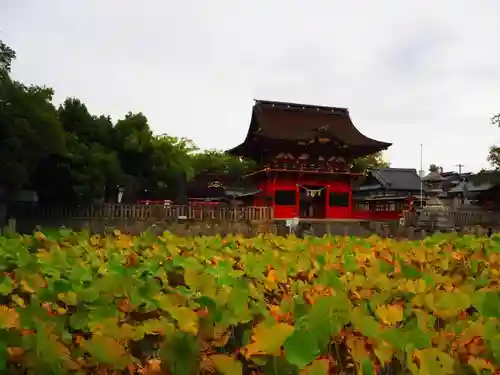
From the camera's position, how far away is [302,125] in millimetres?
29781

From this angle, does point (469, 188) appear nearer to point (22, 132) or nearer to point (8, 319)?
point (22, 132)

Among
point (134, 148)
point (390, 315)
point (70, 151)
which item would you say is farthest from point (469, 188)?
point (390, 315)

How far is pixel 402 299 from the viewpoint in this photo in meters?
2.02

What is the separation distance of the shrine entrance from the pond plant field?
2511cm

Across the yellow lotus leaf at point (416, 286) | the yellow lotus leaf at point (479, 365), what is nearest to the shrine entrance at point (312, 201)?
the yellow lotus leaf at point (416, 286)

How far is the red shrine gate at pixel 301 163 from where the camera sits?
88.3 ft

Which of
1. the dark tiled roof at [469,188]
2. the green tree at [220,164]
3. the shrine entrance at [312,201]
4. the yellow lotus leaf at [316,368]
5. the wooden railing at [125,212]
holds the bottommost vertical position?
the yellow lotus leaf at [316,368]

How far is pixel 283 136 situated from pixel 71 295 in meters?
25.7

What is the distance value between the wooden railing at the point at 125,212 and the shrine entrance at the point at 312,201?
754 centimetres

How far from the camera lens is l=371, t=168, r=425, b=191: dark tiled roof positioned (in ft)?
117

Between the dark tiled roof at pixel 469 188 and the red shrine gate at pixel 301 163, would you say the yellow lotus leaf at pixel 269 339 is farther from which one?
the dark tiled roof at pixel 469 188

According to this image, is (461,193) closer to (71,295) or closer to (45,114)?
(45,114)

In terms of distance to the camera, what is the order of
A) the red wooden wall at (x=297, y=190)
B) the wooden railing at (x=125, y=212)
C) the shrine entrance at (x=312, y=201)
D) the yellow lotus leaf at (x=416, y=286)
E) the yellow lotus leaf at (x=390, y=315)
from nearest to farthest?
1. the yellow lotus leaf at (x=390, y=315)
2. the yellow lotus leaf at (x=416, y=286)
3. the wooden railing at (x=125, y=212)
4. the red wooden wall at (x=297, y=190)
5. the shrine entrance at (x=312, y=201)

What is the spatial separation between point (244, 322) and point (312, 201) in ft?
92.9
